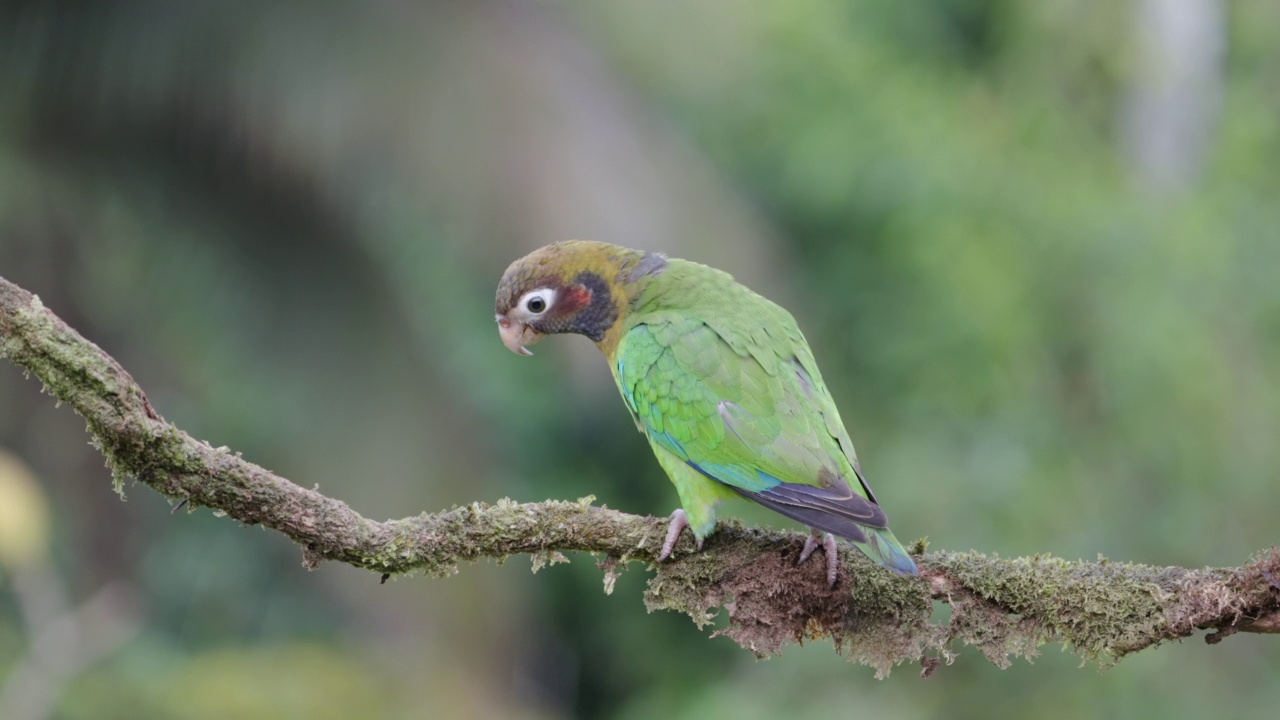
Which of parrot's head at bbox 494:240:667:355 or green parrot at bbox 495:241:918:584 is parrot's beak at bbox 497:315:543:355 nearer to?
parrot's head at bbox 494:240:667:355

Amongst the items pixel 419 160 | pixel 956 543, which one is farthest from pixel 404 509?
pixel 956 543

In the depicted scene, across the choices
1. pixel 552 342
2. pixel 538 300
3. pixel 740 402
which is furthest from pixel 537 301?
pixel 552 342

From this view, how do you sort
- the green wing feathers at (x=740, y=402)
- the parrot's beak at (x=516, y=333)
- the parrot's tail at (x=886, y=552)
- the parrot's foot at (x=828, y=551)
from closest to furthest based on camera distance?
1. the parrot's tail at (x=886, y=552)
2. the parrot's foot at (x=828, y=551)
3. the green wing feathers at (x=740, y=402)
4. the parrot's beak at (x=516, y=333)

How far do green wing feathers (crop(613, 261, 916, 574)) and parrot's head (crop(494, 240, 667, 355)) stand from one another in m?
0.26

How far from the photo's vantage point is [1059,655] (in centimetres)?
855

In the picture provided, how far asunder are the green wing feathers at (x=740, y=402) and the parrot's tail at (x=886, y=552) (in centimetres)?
16

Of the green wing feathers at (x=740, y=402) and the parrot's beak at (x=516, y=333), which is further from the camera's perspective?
the parrot's beak at (x=516, y=333)

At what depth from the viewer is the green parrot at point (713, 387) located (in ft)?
14.1

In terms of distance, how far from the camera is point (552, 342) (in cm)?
1051

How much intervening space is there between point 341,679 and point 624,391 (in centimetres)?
639

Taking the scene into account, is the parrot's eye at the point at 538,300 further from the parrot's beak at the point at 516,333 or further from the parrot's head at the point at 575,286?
the parrot's beak at the point at 516,333

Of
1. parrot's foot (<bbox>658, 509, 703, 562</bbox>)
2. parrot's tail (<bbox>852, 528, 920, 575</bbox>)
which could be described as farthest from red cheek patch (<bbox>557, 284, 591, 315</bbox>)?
parrot's tail (<bbox>852, 528, 920, 575</bbox>)

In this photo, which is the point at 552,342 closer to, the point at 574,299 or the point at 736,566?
the point at 574,299

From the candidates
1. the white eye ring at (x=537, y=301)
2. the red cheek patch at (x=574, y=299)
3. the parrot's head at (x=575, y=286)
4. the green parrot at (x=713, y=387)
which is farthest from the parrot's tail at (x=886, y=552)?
the white eye ring at (x=537, y=301)
